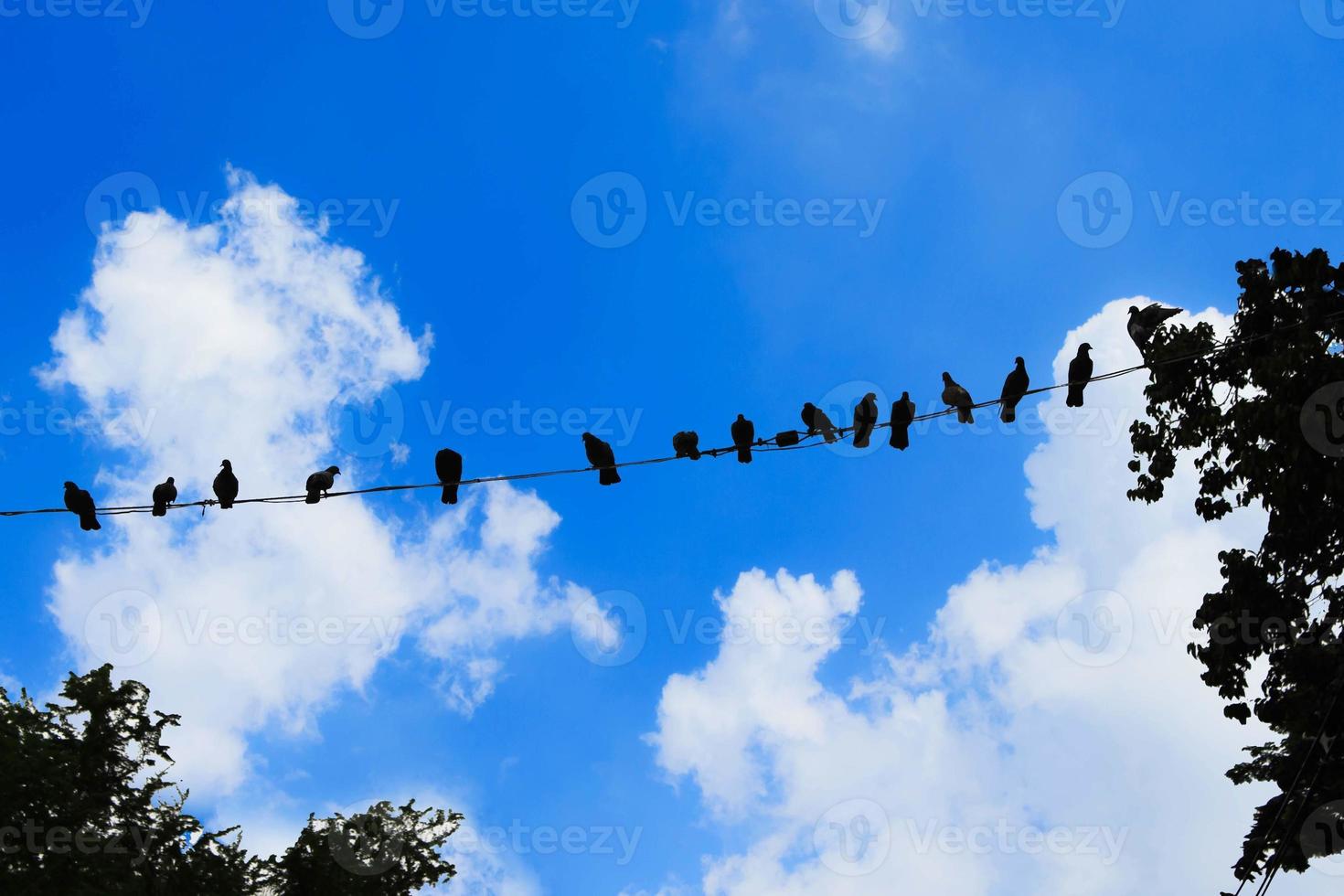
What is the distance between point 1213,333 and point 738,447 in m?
6.73

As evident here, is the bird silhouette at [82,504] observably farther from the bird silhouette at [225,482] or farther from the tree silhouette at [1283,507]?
the tree silhouette at [1283,507]

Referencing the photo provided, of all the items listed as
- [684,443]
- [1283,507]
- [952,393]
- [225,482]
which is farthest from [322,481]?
[1283,507]

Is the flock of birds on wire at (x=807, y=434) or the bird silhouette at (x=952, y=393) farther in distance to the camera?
the bird silhouette at (x=952, y=393)

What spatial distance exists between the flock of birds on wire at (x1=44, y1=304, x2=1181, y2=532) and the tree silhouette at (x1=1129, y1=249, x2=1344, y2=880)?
3.24 ft

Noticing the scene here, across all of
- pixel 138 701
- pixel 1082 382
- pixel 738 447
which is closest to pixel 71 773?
pixel 138 701

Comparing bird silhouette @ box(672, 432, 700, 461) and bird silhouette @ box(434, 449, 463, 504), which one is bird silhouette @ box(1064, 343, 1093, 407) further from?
bird silhouette @ box(434, 449, 463, 504)

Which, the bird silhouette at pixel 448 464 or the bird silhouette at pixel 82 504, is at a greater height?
the bird silhouette at pixel 448 464

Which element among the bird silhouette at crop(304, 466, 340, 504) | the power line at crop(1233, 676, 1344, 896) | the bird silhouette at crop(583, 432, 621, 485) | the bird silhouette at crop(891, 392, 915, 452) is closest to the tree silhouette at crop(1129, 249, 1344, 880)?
the power line at crop(1233, 676, 1344, 896)

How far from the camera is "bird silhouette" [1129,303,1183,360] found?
1105 centimetres

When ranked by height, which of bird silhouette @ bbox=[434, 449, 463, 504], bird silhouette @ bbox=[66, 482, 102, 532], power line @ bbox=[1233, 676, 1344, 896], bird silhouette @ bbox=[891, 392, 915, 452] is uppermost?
bird silhouette @ bbox=[434, 449, 463, 504]

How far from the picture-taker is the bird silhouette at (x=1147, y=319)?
11.0m

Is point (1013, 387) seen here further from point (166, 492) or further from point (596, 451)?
point (166, 492)

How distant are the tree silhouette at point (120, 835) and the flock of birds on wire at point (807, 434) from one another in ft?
21.3

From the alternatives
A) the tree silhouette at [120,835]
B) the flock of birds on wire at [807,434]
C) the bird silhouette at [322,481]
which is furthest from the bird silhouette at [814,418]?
the tree silhouette at [120,835]
